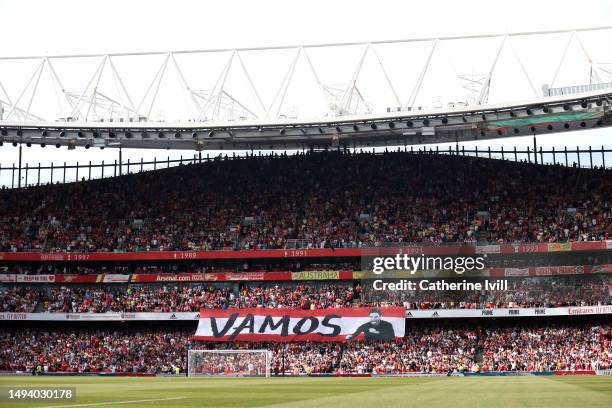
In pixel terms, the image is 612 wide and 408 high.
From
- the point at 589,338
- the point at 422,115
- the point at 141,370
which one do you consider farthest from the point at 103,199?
the point at 589,338

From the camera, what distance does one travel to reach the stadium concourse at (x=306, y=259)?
56344 millimetres

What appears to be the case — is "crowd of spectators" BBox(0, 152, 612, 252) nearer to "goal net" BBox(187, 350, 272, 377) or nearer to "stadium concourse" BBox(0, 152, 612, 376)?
"stadium concourse" BBox(0, 152, 612, 376)

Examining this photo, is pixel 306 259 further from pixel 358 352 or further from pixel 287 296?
pixel 358 352

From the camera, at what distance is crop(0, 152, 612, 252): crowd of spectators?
63750mm

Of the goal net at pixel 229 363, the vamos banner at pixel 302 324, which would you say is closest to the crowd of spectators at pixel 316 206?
the vamos banner at pixel 302 324

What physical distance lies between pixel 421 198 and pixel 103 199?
30.4 meters

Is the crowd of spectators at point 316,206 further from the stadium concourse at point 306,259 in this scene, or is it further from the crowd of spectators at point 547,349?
the crowd of spectators at point 547,349

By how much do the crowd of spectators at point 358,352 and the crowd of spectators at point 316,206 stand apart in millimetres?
8002

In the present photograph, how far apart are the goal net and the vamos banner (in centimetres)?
284

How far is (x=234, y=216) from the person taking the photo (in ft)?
230

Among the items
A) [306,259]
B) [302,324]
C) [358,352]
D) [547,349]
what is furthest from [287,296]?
[547,349]

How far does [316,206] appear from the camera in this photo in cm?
6975

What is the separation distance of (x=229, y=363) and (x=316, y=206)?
19.2m

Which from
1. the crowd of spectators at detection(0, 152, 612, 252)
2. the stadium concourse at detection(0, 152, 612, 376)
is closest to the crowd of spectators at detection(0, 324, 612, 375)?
the stadium concourse at detection(0, 152, 612, 376)
